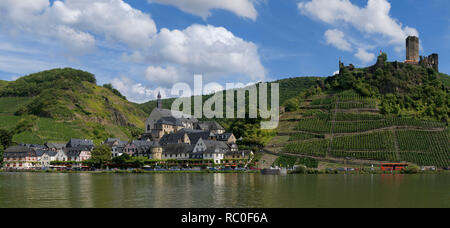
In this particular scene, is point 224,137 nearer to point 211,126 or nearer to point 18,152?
point 211,126

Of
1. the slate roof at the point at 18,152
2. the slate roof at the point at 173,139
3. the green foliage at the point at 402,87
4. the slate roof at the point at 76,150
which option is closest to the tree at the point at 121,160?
the slate roof at the point at 173,139

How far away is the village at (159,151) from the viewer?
95062 millimetres

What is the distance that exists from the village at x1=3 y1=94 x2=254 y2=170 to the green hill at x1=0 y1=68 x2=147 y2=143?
60.6 ft

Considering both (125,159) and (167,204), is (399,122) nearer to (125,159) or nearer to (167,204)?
(125,159)

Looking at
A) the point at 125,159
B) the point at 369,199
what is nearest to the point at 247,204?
the point at 369,199

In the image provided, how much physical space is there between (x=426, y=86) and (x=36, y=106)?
5525 inches

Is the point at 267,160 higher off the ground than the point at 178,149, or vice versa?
the point at 178,149

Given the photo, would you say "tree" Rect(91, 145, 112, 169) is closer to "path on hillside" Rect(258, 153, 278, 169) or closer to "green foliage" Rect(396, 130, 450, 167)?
"path on hillside" Rect(258, 153, 278, 169)

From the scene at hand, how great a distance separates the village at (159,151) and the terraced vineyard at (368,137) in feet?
50.8

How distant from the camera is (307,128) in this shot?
107 m

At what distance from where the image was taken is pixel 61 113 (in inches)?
6201

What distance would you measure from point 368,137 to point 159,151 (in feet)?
166

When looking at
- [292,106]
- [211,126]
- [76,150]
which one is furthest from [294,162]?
[76,150]

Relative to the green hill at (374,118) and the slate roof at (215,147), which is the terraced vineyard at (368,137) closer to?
the green hill at (374,118)
